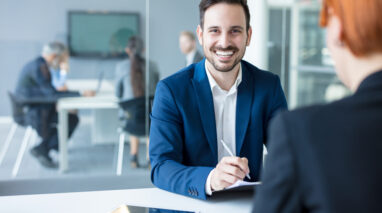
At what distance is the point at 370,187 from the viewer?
22.5 inches

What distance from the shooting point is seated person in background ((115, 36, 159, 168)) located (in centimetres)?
376

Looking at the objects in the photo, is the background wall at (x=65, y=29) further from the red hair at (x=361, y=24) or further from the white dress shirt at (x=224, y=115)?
the red hair at (x=361, y=24)

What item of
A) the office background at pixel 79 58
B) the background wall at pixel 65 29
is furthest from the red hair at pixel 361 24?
the background wall at pixel 65 29

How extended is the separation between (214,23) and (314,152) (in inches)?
48.5

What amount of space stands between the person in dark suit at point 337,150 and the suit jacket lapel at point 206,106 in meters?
0.96

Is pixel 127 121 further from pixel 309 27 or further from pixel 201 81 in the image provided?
pixel 309 27

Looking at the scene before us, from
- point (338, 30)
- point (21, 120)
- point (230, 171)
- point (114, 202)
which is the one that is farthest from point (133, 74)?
point (338, 30)

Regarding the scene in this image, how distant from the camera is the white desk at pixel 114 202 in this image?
1.24m

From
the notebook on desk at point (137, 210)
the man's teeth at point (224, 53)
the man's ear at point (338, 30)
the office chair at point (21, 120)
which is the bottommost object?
the office chair at point (21, 120)

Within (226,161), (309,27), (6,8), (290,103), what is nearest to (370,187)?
(226,161)

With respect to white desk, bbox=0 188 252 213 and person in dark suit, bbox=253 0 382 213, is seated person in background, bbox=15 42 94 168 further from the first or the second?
person in dark suit, bbox=253 0 382 213

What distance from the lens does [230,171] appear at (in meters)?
1.22

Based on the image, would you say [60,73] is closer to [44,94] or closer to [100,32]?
[44,94]

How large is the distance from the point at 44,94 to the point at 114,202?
2635 millimetres
